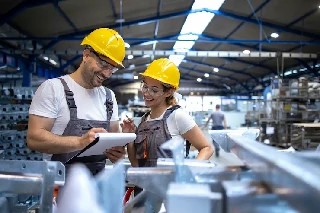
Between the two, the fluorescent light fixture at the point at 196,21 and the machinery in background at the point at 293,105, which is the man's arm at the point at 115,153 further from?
the fluorescent light fixture at the point at 196,21

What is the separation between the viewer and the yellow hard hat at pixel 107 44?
2152 millimetres

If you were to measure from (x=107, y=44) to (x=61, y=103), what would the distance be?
17.3 inches

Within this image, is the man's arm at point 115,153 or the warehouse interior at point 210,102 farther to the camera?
the man's arm at point 115,153

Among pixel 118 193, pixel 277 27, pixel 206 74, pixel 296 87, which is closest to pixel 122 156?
pixel 118 193

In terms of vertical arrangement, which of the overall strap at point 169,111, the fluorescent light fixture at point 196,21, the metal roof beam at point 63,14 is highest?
the fluorescent light fixture at point 196,21

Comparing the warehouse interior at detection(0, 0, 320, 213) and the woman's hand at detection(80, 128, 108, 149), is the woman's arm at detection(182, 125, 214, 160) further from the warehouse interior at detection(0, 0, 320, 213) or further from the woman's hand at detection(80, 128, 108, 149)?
the woman's hand at detection(80, 128, 108, 149)

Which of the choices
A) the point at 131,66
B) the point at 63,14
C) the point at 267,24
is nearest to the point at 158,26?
the point at 267,24

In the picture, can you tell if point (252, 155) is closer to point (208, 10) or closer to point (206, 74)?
point (208, 10)

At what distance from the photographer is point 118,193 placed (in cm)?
71

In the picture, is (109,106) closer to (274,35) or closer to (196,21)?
(274,35)

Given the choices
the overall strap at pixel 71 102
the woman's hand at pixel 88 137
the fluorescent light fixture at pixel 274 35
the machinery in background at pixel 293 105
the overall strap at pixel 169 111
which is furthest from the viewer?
the fluorescent light fixture at pixel 274 35

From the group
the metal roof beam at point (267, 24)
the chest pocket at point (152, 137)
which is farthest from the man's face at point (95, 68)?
the metal roof beam at point (267, 24)

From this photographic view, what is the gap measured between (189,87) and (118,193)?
27752 mm

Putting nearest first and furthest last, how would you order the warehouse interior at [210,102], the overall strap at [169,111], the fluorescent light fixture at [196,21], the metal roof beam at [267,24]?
the warehouse interior at [210,102]
the overall strap at [169,111]
the fluorescent light fixture at [196,21]
the metal roof beam at [267,24]
